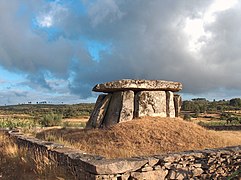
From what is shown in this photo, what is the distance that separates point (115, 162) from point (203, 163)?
2402 millimetres

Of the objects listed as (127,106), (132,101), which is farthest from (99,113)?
(132,101)

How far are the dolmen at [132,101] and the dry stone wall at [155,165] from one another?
5449 mm

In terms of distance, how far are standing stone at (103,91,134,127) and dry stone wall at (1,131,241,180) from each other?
5.23m

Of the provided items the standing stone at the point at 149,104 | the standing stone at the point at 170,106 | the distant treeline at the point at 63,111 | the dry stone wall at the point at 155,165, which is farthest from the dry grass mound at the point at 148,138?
the distant treeline at the point at 63,111

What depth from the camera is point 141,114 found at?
13500 mm

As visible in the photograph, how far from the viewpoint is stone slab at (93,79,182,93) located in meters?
13.6

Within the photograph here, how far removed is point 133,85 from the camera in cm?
1360

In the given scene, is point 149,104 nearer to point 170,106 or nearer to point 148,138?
point 170,106

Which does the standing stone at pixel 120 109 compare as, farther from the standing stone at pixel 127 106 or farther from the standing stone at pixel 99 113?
the standing stone at pixel 99 113

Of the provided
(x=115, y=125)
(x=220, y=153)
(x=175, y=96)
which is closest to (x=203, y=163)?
(x=220, y=153)

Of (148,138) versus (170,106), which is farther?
(170,106)

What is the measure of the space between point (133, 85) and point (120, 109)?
3.69 feet

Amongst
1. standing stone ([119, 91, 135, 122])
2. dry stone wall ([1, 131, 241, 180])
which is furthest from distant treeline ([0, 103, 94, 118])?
dry stone wall ([1, 131, 241, 180])

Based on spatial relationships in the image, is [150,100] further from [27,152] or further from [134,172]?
[134,172]
